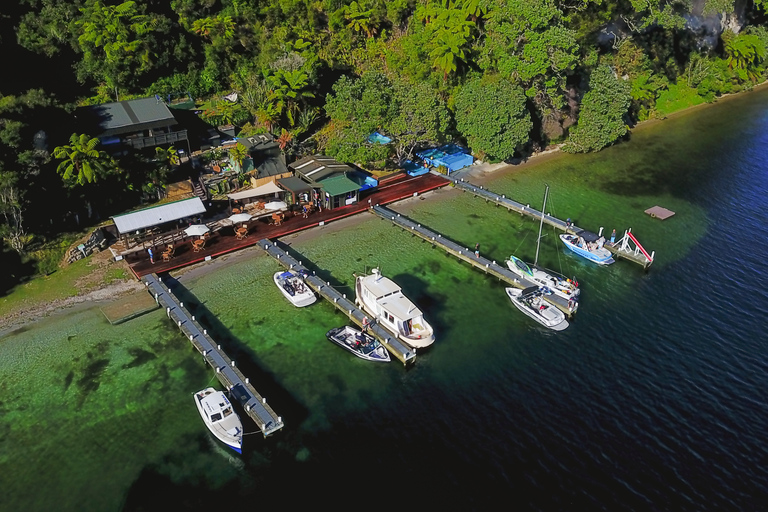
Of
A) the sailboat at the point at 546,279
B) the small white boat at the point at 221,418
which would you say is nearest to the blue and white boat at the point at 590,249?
the sailboat at the point at 546,279

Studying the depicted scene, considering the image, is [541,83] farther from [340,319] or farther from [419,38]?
[340,319]

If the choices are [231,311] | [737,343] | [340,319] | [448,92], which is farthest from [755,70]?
[231,311]

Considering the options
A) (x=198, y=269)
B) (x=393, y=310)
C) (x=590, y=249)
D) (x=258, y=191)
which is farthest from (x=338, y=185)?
(x=590, y=249)

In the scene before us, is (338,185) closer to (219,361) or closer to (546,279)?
(546,279)

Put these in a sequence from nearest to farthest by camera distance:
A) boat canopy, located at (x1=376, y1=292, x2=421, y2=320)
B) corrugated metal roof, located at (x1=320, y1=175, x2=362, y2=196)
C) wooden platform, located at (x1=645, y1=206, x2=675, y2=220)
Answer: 1. boat canopy, located at (x1=376, y1=292, x2=421, y2=320)
2. corrugated metal roof, located at (x1=320, y1=175, x2=362, y2=196)
3. wooden platform, located at (x1=645, y1=206, x2=675, y2=220)

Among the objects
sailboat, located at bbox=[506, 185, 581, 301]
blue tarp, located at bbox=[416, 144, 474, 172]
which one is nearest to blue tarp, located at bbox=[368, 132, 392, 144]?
blue tarp, located at bbox=[416, 144, 474, 172]

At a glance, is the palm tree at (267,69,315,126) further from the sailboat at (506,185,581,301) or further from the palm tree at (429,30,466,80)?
the sailboat at (506,185,581,301)
